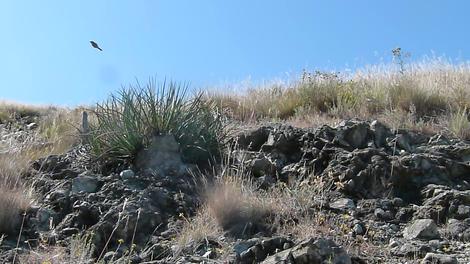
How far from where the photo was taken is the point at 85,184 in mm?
5379

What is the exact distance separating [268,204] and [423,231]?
1.09 metres

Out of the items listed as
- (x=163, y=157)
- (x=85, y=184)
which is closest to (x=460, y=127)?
(x=163, y=157)

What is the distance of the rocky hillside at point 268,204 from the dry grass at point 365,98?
51.6 inches

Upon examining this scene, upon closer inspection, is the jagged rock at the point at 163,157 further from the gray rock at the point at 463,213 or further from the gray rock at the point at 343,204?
the gray rock at the point at 463,213

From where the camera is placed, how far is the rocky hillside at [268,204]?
13.6 ft

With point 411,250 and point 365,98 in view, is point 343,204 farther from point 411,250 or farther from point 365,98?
point 365,98

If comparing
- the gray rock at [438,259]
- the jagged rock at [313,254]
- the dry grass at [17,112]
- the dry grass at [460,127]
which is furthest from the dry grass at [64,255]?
the dry grass at [17,112]

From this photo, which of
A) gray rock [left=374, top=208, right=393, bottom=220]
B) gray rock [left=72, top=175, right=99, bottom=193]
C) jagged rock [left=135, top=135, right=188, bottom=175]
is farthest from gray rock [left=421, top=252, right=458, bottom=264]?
gray rock [left=72, top=175, right=99, bottom=193]

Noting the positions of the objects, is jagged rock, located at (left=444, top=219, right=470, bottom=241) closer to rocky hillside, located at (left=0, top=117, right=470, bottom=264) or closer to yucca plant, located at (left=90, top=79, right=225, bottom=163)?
rocky hillside, located at (left=0, top=117, right=470, bottom=264)

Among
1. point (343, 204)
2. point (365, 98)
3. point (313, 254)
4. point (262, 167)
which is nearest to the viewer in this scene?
point (313, 254)

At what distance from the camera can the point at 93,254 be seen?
4363 millimetres

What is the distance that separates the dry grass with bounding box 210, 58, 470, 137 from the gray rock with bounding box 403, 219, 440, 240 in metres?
2.38

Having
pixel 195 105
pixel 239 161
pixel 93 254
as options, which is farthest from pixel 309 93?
pixel 93 254

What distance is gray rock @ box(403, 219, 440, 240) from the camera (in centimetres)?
436
